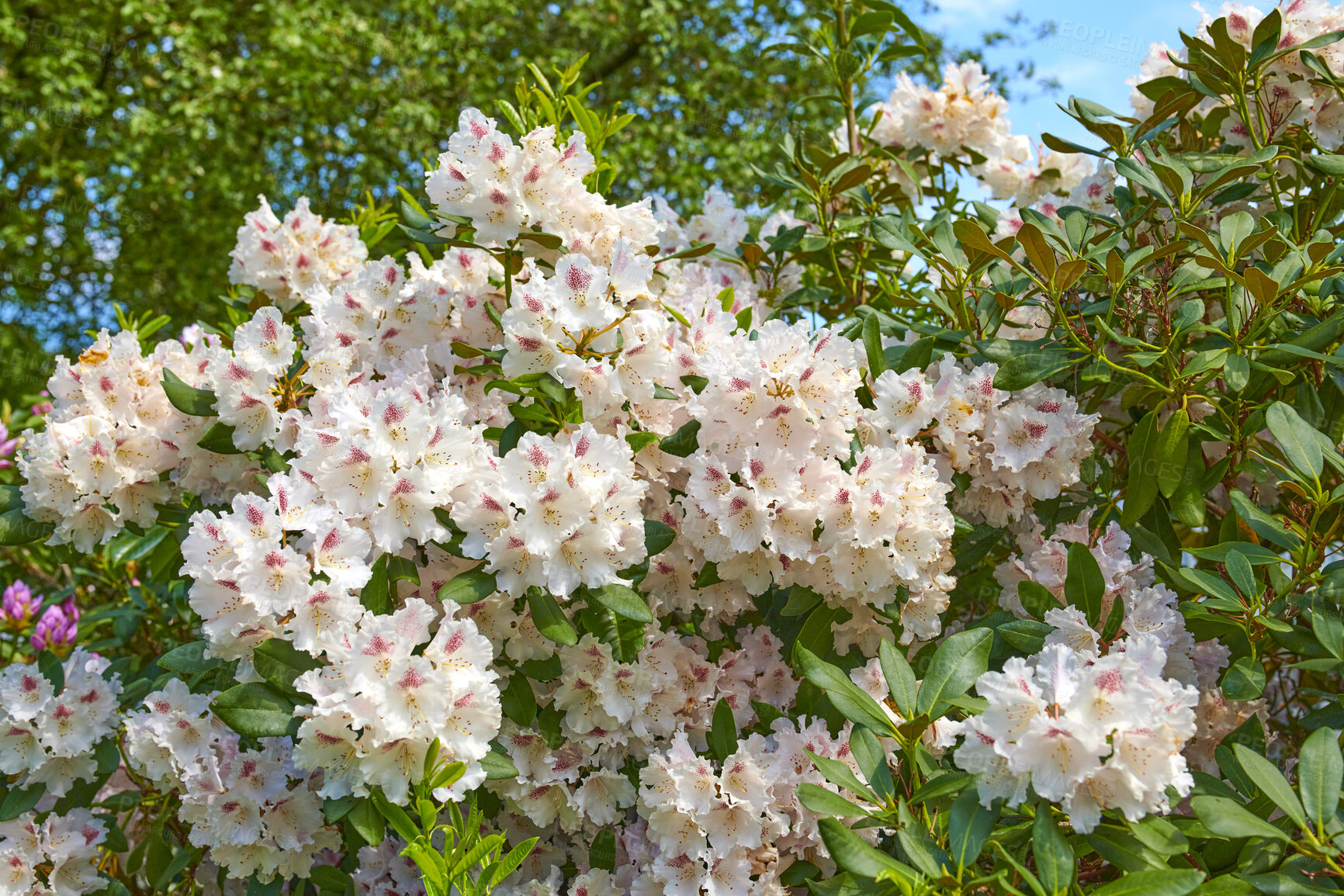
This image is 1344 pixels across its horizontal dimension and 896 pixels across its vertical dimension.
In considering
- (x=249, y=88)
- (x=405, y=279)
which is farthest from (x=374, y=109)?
(x=405, y=279)

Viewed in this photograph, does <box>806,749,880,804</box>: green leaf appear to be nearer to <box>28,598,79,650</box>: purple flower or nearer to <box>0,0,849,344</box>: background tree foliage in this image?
<box>28,598,79,650</box>: purple flower

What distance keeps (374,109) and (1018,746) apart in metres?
6.54

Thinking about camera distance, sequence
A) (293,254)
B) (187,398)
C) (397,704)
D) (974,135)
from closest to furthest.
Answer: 1. (397,704)
2. (187,398)
3. (293,254)
4. (974,135)

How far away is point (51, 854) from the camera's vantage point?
6.30 feet

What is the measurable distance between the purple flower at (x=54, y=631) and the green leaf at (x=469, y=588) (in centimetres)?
165

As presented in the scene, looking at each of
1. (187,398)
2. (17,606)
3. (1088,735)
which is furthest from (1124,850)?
(17,606)

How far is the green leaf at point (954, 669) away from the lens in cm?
144

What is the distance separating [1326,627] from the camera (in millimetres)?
1411

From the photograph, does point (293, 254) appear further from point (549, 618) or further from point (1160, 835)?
point (1160, 835)

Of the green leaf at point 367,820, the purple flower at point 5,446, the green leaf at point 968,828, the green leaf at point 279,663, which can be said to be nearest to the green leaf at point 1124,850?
the green leaf at point 968,828

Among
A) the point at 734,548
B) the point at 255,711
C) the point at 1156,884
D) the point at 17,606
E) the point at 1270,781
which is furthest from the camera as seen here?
the point at 17,606

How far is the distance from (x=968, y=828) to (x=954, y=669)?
0.85ft

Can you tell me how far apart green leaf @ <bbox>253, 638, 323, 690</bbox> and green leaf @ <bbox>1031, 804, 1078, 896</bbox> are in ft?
3.30

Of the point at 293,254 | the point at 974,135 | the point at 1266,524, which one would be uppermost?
the point at 974,135
